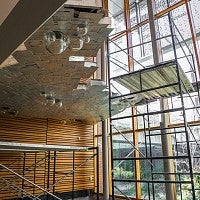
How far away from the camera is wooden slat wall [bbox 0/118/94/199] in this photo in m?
8.03

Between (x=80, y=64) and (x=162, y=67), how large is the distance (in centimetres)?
149

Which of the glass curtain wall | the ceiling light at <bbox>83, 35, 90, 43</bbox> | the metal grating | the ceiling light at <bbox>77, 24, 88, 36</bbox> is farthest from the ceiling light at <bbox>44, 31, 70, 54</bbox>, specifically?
the glass curtain wall

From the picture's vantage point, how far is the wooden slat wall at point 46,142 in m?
8.03

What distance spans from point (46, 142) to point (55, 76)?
4679mm

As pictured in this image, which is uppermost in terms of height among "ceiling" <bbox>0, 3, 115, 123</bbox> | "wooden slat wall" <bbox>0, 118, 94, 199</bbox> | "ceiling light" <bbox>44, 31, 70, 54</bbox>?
"ceiling" <bbox>0, 3, 115, 123</bbox>

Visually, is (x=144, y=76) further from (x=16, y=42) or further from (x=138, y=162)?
(x=138, y=162)

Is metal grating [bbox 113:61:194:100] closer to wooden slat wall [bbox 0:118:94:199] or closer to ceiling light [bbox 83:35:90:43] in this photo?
ceiling light [bbox 83:35:90:43]

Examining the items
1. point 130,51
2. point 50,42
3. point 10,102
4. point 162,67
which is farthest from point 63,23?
point 130,51

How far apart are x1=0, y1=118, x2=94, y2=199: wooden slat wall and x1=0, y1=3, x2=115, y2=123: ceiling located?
0.75m

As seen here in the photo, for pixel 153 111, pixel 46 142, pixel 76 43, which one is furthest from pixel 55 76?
pixel 46 142

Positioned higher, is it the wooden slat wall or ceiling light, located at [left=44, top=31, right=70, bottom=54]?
ceiling light, located at [left=44, top=31, right=70, bottom=54]

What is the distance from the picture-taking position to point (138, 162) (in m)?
7.04

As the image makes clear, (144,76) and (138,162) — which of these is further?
(138,162)

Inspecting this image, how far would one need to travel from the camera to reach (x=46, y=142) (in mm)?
8859
